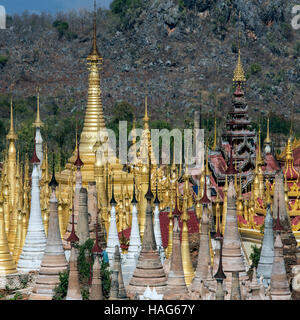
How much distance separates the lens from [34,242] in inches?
1667

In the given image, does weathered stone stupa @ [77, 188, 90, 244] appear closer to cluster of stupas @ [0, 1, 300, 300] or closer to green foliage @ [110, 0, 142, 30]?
cluster of stupas @ [0, 1, 300, 300]

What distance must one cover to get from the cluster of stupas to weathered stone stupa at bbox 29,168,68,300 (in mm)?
25

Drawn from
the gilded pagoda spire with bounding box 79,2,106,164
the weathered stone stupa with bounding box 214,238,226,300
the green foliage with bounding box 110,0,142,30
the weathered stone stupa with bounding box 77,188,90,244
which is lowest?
the weathered stone stupa with bounding box 214,238,226,300

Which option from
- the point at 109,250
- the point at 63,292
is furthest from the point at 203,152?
the point at 63,292

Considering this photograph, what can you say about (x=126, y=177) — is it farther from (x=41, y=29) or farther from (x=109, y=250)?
(x=41, y=29)

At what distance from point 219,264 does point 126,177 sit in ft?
63.5

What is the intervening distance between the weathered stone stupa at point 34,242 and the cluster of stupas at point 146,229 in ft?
0.09

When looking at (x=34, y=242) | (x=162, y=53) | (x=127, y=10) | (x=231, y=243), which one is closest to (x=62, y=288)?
(x=231, y=243)

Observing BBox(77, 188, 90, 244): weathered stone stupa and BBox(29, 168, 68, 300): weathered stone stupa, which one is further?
BBox(77, 188, 90, 244): weathered stone stupa

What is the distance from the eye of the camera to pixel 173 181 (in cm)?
5262

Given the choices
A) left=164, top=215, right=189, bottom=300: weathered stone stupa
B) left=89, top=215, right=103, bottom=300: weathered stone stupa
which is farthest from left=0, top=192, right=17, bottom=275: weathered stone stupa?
left=89, top=215, right=103, bottom=300: weathered stone stupa

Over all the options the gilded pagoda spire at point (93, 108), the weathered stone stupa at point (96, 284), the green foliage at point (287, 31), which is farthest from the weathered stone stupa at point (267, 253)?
the green foliage at point (287, 31)

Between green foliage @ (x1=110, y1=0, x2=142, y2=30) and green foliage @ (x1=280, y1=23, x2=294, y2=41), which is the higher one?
green foliage @ (x1=110, y1=0, x2=142, y2=30)

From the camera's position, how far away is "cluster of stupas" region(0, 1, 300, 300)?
114ft
